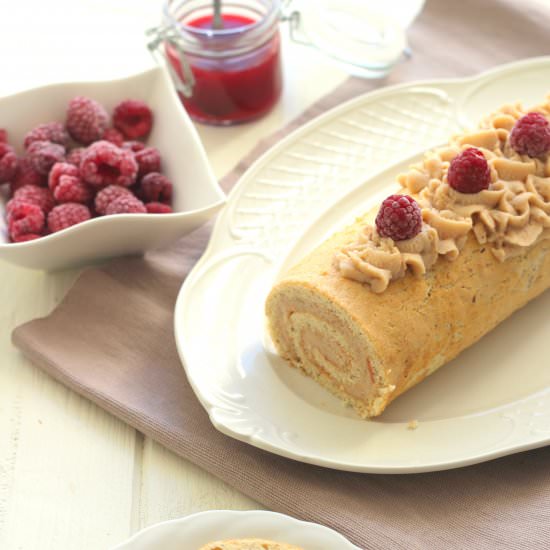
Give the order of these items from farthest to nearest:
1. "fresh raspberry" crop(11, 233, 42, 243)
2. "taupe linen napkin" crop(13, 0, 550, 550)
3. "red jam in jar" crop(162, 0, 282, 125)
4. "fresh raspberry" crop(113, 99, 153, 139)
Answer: "red jam in jar" crop(162, 0, 282, 125), "fresh raspberry" crop(113, 99, 153, 139), "fresh raspberry" crop(11, 233, 42, 243), "taupe linen napkin" crop(13, 0, 550, 550)

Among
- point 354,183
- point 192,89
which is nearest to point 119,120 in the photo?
point 192,89

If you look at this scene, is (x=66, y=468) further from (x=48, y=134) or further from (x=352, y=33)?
(x=352, y=33)

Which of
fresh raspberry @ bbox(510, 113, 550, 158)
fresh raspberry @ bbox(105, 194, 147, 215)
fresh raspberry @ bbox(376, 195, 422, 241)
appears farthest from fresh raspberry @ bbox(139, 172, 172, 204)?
fresh raspberry @ bbox(510, 113, 550, 158)

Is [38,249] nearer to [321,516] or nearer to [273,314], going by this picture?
[273,314]

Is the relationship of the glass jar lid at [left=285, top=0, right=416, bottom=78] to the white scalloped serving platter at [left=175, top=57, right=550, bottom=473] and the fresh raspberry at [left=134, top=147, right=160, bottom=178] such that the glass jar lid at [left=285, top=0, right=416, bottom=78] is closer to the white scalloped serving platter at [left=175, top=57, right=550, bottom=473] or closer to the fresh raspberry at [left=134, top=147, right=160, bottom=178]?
the white scalloped serving platter at [left=175, top=57, right=550, bottom=473]

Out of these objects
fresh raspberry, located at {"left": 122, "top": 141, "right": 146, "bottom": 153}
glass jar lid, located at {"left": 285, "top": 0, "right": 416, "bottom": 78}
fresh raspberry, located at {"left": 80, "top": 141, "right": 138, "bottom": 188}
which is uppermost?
glass jar lid, located at {"left": 285, "top": 0, "right": 416, "bottom": 78}

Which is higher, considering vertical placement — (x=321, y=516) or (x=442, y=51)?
(x=442, y=51)

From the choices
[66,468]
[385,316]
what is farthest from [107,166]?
[385,316]
